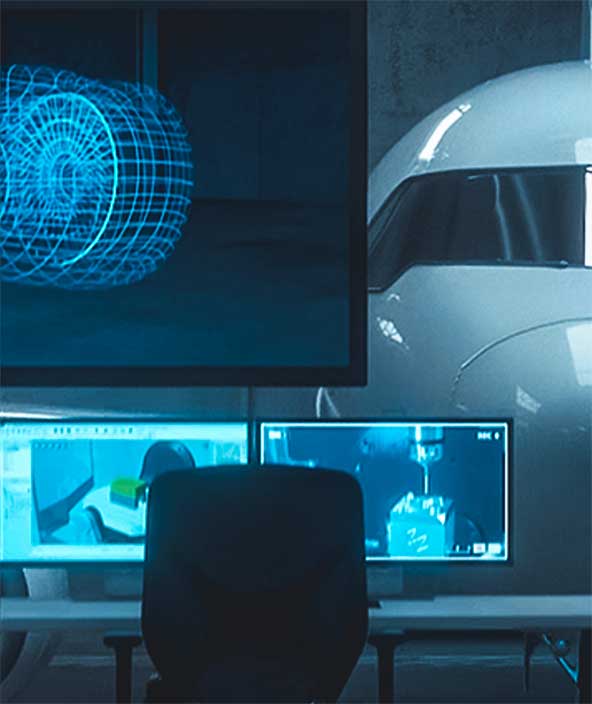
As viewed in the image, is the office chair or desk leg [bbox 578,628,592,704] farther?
desk leg [bbox 578,628,592,704]

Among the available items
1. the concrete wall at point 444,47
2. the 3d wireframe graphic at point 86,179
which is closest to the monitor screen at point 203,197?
the 3d wireframe graphic at point 86,179

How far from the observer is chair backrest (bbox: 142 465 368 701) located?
2.56 metres

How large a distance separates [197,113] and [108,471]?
3.50 feet

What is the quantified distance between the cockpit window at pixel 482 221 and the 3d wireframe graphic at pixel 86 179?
61 cm

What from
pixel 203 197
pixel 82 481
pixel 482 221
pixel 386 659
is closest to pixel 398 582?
pixel 386 659

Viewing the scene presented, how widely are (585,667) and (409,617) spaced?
52cm

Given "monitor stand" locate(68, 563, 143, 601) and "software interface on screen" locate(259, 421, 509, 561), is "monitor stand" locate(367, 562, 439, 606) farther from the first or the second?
"monitor stand" locate(68, 563, 143, 601)

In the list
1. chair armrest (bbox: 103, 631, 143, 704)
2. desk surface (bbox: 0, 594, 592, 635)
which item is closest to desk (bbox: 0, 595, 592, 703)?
desk surface (bbox: 0, 594, 592, 635)

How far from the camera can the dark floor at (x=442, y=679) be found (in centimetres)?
385

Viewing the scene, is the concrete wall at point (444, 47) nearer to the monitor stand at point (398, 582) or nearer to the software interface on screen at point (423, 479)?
the software interface on screen at point (423, 479)

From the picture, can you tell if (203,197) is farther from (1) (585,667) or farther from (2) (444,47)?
(1) (585,667)

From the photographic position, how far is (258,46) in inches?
138

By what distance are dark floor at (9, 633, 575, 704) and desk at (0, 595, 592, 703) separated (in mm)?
822

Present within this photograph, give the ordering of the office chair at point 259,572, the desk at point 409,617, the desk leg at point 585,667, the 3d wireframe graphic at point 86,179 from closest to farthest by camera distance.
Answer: the office chair at point 259,572 < the desk at point 409,617 < the desk leg at point 585,667 < the 3d wireframe graphic at point 86,179
